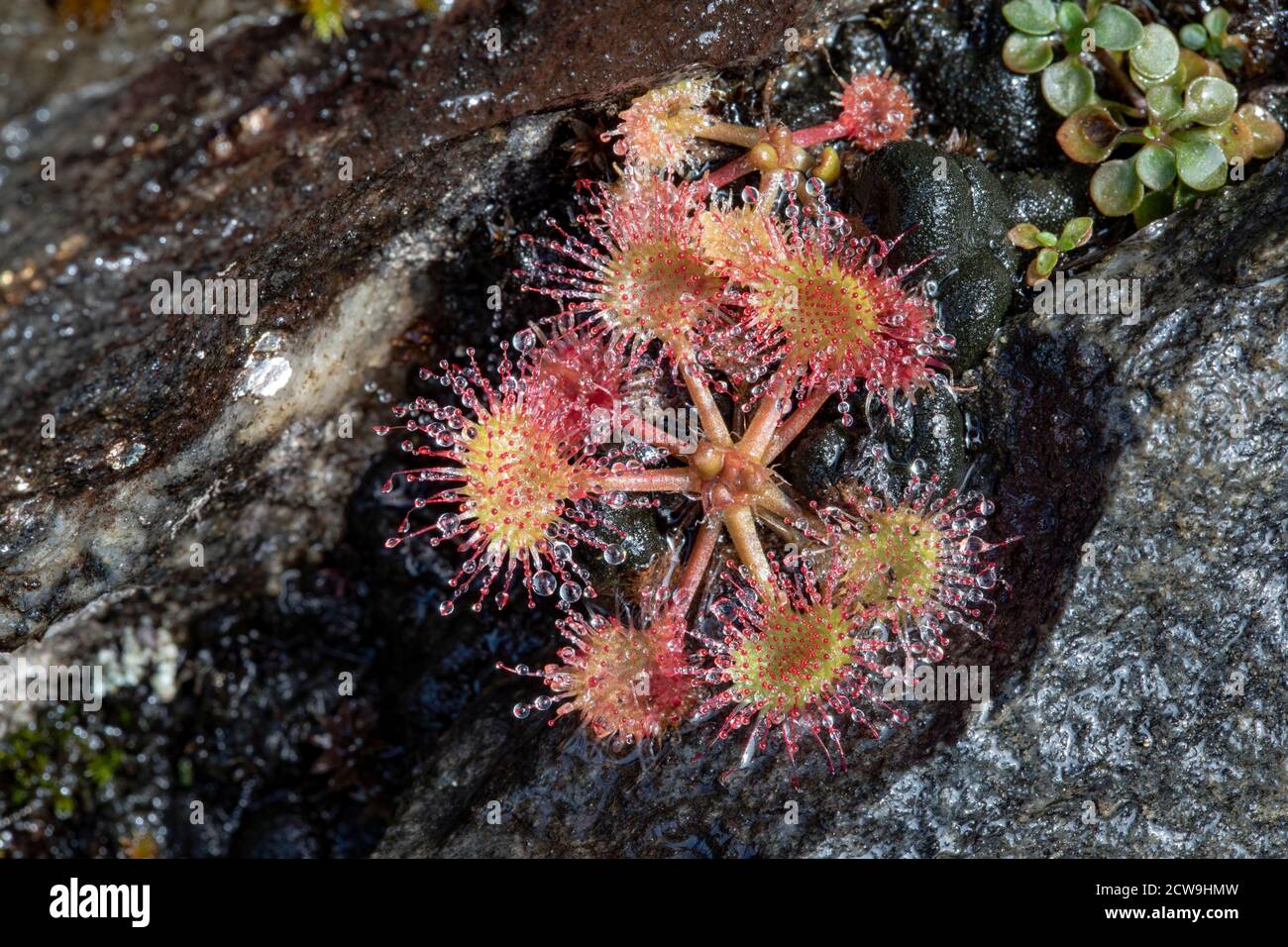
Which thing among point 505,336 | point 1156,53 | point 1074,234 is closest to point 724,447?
point 505,336

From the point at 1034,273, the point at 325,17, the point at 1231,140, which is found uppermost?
the point at 325,17

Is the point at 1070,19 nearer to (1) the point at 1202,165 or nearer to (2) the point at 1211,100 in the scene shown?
(2) the point at 1211,100

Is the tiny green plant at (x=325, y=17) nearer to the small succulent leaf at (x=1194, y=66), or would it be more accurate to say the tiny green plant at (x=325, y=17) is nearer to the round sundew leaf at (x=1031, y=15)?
the round sundew leaf at (x=1031, y=15)

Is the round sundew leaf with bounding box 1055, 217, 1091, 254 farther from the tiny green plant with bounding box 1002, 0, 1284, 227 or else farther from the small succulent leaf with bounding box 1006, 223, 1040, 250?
the tiny green plant with bounding box 1002, 0, 1284, 227

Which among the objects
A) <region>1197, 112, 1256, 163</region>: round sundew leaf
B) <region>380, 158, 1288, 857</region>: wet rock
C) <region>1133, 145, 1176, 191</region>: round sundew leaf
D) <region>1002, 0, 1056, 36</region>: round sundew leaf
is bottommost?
<region>380, 158, 1288, 857</region>: wet rock

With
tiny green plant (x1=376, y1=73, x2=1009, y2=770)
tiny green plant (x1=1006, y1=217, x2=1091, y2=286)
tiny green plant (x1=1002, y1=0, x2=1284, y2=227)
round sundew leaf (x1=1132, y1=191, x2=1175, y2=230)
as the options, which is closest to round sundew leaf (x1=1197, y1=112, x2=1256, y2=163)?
tiny green plant (x1=1002, y1=0, x2=1284, y2=227)

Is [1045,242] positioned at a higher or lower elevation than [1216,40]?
lower

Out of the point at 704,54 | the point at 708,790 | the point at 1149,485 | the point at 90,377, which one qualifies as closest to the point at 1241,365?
the point at 1149,485

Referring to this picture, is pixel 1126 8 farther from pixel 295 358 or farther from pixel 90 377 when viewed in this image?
pixel 90 377
